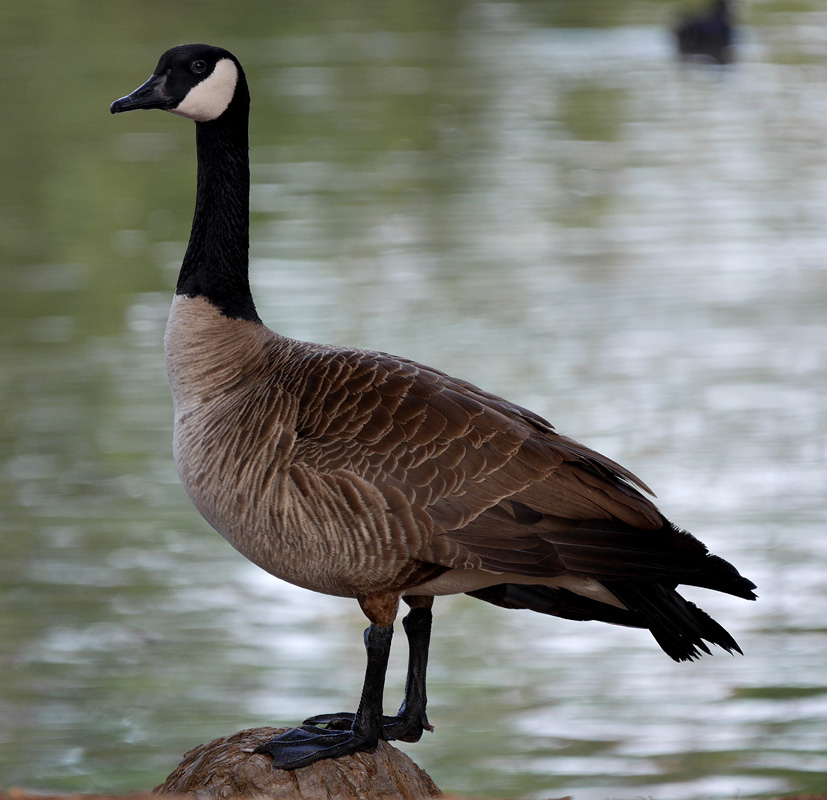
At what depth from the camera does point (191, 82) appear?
3969 millimetres

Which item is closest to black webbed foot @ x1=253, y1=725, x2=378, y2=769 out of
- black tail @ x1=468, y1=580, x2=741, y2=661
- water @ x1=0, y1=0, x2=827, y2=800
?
black tail @ x1=468, y1=580, x2=741, y2=661

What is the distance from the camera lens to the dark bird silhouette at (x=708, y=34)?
62.7 ft

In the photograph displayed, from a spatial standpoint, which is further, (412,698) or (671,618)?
(412,698)

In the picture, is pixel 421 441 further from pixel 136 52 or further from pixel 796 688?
pixel 136 52

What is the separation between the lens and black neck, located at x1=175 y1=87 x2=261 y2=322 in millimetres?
4062

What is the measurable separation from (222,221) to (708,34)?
54.6ft

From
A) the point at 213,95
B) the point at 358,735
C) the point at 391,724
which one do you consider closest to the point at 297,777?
the point at 358,735

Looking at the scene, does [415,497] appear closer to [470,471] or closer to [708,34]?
[470,471]

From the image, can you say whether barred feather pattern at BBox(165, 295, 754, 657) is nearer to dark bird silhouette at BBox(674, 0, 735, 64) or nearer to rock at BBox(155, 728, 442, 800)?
rock at BBox(155, 728, 442, 800)

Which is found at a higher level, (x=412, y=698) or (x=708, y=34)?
(x=708, y=34)

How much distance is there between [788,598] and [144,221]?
780 cm

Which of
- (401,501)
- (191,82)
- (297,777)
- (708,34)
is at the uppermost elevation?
(191,82)

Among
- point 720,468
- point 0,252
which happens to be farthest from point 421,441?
point 0,252

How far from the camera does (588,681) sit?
602 cm
